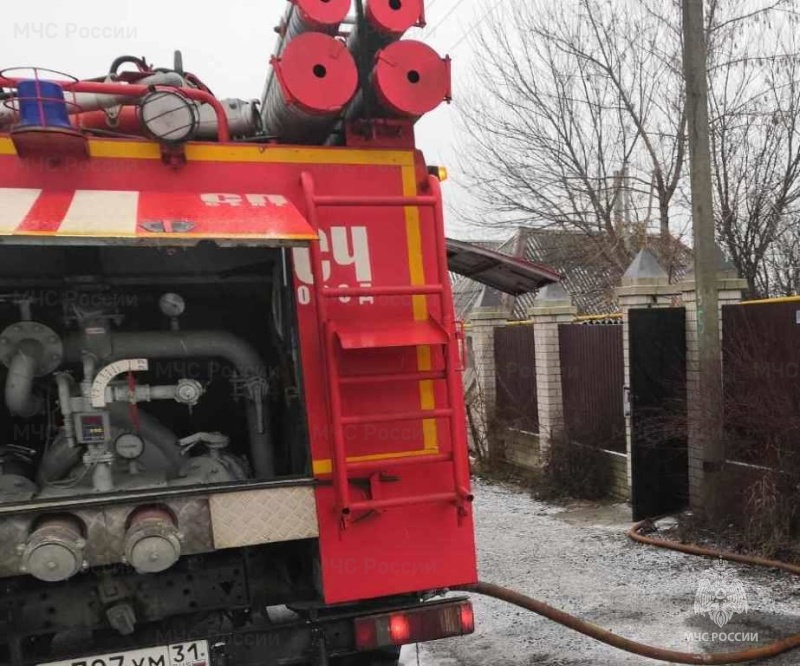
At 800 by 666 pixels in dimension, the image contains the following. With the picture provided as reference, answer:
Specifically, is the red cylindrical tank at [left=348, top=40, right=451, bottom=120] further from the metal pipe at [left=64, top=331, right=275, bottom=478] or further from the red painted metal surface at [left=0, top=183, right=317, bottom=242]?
the metal pipe at [left=64, top=331, right=275, bottom=478]

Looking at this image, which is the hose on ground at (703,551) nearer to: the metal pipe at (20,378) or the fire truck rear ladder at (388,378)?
the fire truck rear ladder at (388,378)

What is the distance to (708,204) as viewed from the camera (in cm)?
672

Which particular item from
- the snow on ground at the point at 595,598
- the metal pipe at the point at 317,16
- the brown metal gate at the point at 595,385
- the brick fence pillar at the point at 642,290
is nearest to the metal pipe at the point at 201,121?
the metal pipe at the point at 317,16

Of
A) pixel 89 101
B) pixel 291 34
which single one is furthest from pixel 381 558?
pixel 89 101

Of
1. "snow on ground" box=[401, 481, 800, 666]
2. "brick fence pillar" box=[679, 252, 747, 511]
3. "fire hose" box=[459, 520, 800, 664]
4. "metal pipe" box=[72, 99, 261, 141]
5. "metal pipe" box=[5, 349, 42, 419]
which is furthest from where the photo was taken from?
"brick fence pillar" box=[679, 252, 747, 511]

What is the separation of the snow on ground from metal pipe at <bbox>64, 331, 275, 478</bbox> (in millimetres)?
2052

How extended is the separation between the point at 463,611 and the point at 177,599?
3.84 feet

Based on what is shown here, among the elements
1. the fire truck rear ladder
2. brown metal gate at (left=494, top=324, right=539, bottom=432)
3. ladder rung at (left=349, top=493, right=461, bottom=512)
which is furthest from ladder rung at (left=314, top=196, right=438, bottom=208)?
brown metal gate at (left=494, top=324, right=539, bottom=432)

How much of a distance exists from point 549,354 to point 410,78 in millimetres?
7056

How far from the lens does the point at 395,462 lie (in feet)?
9.42

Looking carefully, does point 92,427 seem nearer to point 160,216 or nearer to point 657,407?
point 160,216

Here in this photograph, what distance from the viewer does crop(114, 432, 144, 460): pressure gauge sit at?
2.96 metres

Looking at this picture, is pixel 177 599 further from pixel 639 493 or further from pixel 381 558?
pixel 639 493

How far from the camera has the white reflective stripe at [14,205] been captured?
237 centimetres
